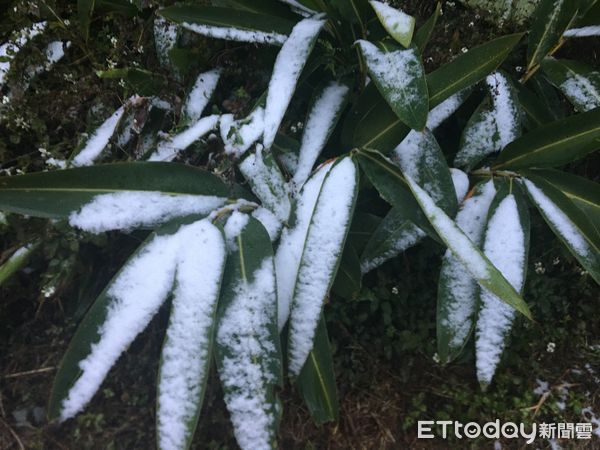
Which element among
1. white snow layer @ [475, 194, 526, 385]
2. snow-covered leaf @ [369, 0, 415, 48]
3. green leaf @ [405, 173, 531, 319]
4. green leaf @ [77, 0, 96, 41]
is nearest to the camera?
green leaf @ [405, 173, 531, 319]

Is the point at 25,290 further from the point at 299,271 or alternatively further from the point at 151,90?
the point at 299,271

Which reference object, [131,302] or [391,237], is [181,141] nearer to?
[131,302]

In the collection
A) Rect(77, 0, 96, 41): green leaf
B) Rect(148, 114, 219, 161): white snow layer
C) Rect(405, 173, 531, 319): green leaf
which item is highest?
Rect(77, 0, 96, 41): green leaf

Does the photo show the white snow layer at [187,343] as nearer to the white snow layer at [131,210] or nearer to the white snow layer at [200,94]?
the white snow layer at [131,210]

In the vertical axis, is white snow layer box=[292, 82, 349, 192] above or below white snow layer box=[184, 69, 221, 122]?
below

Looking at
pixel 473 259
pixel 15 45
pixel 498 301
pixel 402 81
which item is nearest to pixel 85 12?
pixel 15 45

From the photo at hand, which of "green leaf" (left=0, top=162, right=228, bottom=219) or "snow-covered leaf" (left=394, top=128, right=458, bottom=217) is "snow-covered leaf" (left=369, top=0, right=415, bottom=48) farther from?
"green leaf" (left=0, top=162, right=228, bottom=219)

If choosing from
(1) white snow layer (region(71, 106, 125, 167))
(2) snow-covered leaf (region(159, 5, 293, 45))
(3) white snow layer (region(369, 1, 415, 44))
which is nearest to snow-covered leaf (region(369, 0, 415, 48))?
(3) white snow layer (region(369, 1, 415, 44))
